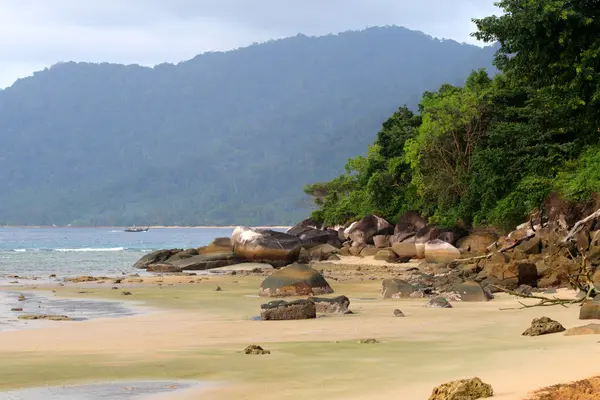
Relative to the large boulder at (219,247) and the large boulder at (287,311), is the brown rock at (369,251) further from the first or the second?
the large boulder at (287,311)

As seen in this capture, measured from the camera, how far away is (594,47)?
3072 cm

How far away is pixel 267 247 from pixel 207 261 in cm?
302

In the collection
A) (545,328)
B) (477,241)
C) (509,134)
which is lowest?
(477,241)

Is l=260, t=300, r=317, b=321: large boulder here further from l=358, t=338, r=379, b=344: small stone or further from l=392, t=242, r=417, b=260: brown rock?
l=392, t=242, r=417, b=260: brown rock

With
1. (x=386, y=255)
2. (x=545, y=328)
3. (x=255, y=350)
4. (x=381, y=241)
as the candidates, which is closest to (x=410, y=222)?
(x=381, y=241)

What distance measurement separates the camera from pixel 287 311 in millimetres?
15172

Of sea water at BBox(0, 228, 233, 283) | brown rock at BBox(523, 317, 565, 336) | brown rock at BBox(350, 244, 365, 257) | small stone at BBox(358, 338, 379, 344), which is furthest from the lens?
brown rock at BBox(350, 244, 365, 257)

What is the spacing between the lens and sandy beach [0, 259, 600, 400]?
793 centimetres

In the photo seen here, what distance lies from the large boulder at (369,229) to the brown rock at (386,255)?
826cm

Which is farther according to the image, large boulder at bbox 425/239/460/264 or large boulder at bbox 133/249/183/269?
large boulder at bbox 133/249/183/269

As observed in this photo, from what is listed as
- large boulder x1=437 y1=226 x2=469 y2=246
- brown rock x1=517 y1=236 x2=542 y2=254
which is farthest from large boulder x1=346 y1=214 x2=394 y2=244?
brown rock x1=517 y1=236 x2=542 y2=254

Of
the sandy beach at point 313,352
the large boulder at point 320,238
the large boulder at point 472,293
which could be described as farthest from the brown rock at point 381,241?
the sandy beach at point 313,352

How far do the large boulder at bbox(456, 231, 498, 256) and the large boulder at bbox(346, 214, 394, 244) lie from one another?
12074mm

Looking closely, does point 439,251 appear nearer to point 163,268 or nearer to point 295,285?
point 163,268
